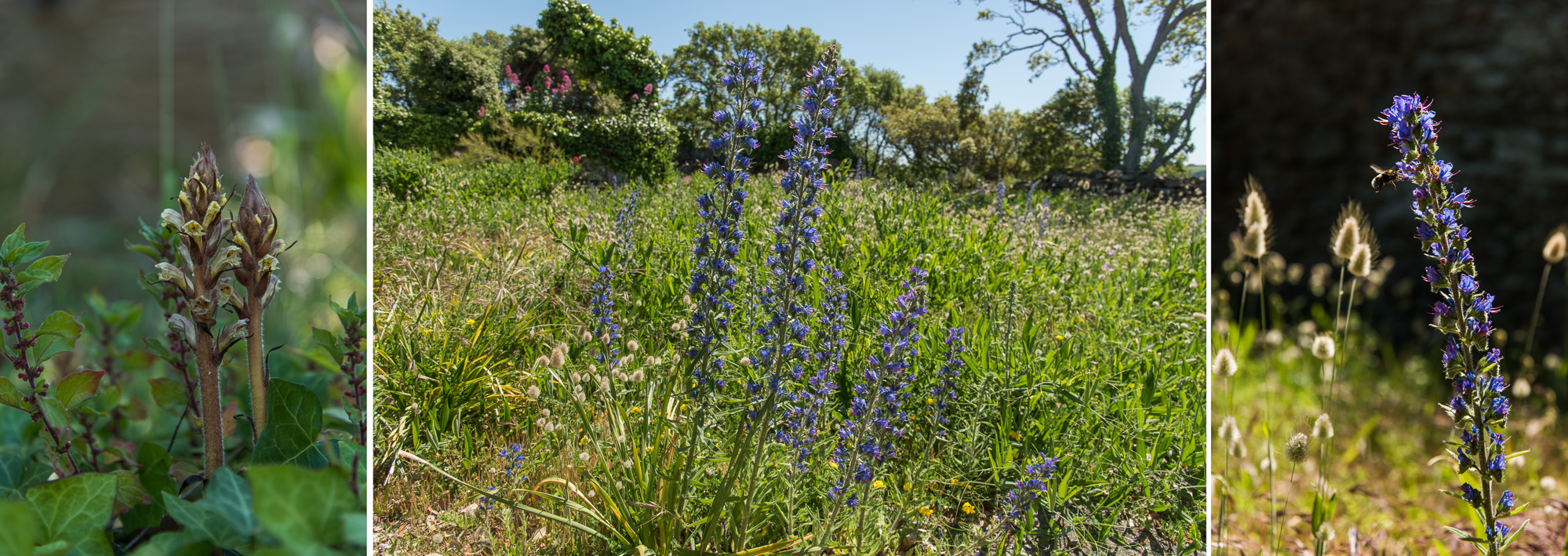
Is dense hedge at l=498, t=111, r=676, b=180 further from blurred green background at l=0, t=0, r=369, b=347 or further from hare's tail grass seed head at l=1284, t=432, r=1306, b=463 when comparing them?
hare's tail grass seed head at l=1284, t=432, r=1306, b=463

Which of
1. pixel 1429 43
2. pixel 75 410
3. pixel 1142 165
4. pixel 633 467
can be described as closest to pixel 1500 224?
pixel 1429 43

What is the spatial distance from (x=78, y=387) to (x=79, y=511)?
306 mm

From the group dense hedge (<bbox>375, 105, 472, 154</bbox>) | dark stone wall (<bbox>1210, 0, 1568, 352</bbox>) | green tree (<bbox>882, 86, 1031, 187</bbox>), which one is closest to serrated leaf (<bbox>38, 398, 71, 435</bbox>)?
green tree (<bbox>882, 86, 1031, 187</bbox>)

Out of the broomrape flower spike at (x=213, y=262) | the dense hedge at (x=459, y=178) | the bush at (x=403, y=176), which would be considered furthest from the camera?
the dense hedge at (x=459, y=178)

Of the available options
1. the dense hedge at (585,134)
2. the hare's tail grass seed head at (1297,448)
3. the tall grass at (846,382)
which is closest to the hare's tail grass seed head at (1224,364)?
the hare's tail grass seed head at (1297,448)

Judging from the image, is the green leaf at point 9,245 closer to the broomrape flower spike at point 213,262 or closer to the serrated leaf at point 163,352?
the serrated leaf at point 163,352

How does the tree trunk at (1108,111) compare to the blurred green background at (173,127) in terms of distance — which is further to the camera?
the tree trunk at (1108,111)

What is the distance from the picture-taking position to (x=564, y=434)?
213 centimetres

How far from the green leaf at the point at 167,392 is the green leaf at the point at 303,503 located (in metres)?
0.74

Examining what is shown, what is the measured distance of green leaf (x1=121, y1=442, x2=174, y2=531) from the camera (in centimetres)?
83

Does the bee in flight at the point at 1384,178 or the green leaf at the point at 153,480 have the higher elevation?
the bee in flight at the point at 1384,178

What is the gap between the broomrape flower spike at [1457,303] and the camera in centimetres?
112

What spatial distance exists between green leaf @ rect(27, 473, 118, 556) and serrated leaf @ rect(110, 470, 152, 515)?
120mm

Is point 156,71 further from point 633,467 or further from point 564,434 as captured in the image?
point 633,467
